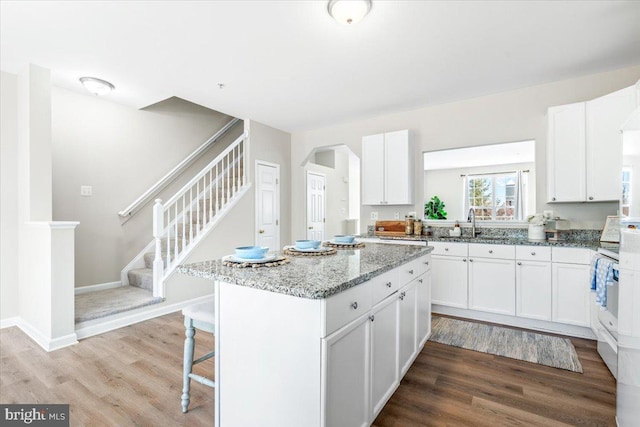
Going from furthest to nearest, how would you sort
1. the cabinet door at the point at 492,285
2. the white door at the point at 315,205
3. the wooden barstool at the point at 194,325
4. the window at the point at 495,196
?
the white door at the point at 315,205 < the window at the point at 495,196 < the cabinet door at the point at 492,285 < the wooden barstool at the point at 194,325

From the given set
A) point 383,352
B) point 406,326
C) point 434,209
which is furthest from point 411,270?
point 434,209

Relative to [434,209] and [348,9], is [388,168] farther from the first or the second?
[348,9]

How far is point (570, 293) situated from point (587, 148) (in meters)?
1.41

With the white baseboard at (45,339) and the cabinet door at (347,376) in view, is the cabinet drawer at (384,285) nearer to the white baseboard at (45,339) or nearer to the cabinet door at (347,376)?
the cabinet door at (347,376)

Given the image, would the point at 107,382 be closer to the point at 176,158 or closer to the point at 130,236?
the point at 130,236

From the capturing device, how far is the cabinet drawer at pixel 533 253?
299 cm

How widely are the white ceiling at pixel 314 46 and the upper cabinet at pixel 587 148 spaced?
1.41 ft

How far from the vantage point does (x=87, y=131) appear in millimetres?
3945

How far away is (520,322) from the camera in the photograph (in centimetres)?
320

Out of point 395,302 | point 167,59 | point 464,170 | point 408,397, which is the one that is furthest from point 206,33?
point 464,170

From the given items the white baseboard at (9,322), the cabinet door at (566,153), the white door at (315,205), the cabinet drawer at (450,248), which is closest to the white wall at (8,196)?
the white baseboard at (9,322)

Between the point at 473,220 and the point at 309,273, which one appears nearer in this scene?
the point at 309,273

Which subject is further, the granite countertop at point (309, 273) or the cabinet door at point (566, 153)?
the cabinet door at point (566, 153)

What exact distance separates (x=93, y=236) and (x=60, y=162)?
0.99 metres
